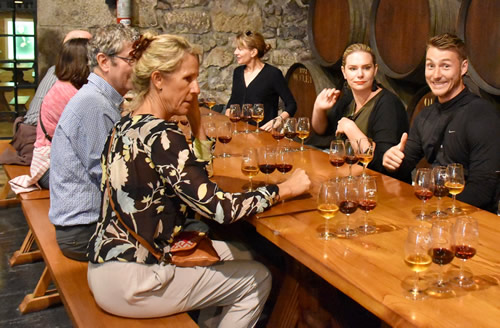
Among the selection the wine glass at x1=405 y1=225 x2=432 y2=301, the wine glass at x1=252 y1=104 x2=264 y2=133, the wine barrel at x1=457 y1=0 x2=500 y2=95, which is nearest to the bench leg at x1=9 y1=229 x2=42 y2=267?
the wine glass at x1=252 y1=104 x2=264 y2=133

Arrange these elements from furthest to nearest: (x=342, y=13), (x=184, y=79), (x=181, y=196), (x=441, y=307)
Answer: (x=342, y=13) < (x=184, y=79) < (x=181, y=196) < (x=441, y=307)

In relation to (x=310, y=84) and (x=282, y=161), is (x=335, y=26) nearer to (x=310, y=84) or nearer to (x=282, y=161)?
(x=310, y=84)

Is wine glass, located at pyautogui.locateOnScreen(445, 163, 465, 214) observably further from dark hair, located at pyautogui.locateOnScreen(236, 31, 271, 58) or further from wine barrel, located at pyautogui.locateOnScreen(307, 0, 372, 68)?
dark hair, located at pyautogui.locateOnScreen(236, 31, 271, 58)

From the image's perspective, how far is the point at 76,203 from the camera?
285 cm

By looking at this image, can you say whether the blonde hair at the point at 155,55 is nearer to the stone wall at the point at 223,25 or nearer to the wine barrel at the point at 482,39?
the wine barrel at the point at 482,39

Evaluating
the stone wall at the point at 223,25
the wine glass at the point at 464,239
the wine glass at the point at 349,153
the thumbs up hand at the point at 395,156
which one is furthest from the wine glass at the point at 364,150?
the stone wall at the point at 223,25

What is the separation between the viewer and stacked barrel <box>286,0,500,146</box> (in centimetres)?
366

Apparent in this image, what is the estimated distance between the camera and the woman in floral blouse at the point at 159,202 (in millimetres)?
2154

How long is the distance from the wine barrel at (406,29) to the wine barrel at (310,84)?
0.90m

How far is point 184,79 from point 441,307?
126 centimetres

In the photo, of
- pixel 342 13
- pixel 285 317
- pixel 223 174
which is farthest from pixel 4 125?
pixel 285 317

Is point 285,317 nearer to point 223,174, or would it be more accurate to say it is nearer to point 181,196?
point 223,174

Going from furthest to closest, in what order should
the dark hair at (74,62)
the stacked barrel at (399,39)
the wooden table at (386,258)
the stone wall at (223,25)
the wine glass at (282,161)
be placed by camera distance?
the stone wall at (223,25)
the stacked barrel at (399,39)
the dark hair at (74,62)
the wine glass at (282,161)
the wooden table at (386,258)

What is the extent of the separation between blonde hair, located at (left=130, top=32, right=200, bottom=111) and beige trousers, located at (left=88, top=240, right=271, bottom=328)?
610 millimetres
